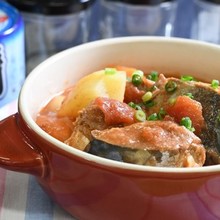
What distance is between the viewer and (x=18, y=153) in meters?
0.72

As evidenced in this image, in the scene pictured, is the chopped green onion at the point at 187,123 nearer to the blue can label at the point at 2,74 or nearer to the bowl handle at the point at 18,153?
the bowl handle at the point at 18,153

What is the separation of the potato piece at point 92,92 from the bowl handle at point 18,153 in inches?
5.0

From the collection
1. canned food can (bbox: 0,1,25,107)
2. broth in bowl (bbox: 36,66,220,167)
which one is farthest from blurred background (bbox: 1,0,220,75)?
broth in bowl (bbox: 36,66,220,167)

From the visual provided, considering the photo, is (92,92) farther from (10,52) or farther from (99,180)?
(10,52)

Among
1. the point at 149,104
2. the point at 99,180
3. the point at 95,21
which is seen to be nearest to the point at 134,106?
the point at 149,104

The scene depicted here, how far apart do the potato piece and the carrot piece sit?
0.32 ft

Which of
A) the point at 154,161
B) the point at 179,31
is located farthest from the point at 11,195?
the point at 179,31

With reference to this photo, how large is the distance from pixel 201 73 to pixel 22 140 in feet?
1.30

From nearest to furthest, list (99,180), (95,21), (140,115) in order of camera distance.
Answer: (99,180) < (140,115) < (95,21)

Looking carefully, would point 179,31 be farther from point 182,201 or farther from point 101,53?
point 182,201

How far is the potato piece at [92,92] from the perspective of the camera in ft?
2.79

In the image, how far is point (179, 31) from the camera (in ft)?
5.46

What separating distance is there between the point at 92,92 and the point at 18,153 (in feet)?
0.60

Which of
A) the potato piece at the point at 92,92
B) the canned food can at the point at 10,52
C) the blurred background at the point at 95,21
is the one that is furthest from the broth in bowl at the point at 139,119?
the blurred background at the point at 95,21
